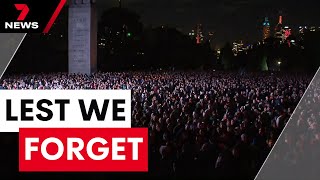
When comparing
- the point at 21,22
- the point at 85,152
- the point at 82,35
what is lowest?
the point at 85,152

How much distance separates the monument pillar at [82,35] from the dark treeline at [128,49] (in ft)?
20.7

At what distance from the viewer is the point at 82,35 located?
41.2 metres

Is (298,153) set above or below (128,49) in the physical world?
below

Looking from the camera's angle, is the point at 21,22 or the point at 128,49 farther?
the point at 128,49

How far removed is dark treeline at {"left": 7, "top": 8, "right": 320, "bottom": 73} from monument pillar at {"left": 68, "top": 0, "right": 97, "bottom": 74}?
6.31 m

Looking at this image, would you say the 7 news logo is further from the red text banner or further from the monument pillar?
the monument pillar

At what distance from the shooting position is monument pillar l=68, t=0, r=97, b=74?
40.7 meters

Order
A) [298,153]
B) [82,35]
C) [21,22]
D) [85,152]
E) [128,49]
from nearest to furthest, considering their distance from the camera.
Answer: [298,153] → [85,152] → [21,22] → [82,35] → [128,49]

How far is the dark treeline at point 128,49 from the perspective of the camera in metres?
48.4

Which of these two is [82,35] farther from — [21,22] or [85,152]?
[85,152]

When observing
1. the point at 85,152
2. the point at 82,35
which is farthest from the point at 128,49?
the point at 85,152

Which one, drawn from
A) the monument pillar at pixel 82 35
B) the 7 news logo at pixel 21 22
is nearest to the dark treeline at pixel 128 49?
the monument pillar at pixel 82 35

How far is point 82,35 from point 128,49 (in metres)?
20.0

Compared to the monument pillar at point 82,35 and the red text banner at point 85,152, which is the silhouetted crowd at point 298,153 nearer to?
the red text banner at point 85,152
